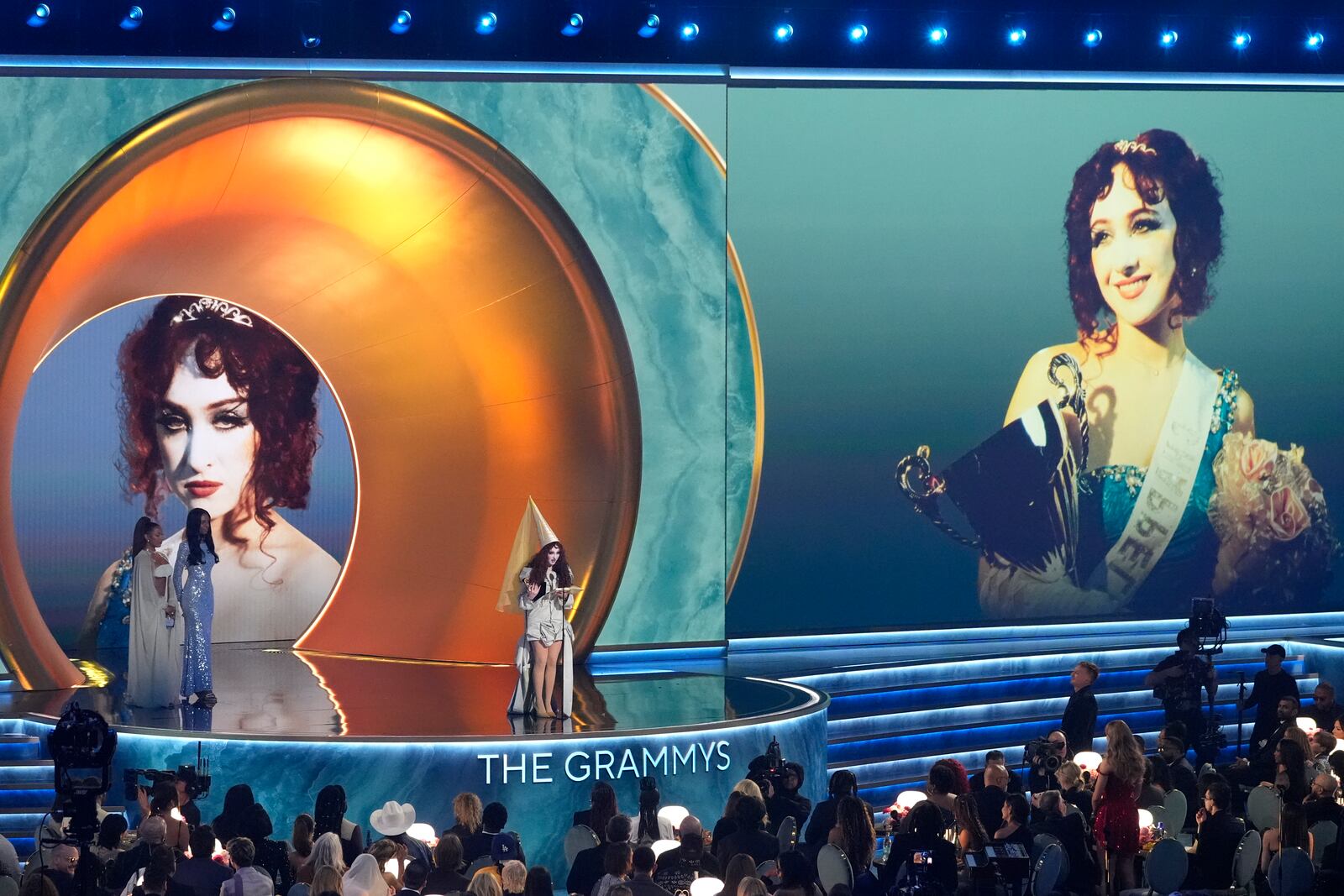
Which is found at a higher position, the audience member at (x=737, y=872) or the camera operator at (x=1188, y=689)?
the camera operator at (x=1188, y=689)

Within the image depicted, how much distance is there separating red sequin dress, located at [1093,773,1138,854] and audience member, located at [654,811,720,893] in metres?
1.76

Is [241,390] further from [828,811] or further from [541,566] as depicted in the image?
[828,811]

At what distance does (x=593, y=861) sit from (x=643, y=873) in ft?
1.83

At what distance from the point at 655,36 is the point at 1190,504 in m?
5.94

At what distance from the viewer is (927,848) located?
23.0ft

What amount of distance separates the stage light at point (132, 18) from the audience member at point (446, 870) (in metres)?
7.39

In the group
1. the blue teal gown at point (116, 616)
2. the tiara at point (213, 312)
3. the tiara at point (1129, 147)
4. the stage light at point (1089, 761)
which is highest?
the tiara at point (1129, 147)

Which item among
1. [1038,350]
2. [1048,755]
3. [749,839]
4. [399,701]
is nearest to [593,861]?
[749,839]

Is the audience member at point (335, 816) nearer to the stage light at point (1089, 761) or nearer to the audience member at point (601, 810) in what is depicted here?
the audience member at point (601, 810)

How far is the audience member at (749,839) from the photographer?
7.41m

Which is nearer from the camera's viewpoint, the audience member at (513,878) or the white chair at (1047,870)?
the audience member at (513,878)

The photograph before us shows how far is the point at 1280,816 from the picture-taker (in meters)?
7.70

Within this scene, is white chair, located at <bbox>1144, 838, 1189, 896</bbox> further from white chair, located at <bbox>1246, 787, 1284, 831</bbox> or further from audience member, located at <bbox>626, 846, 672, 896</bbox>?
audience member, located at <bbox>626, 846, 672, 896</bbox>

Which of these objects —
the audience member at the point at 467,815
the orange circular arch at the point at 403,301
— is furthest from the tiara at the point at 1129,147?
the audience member at the point at 467,815
